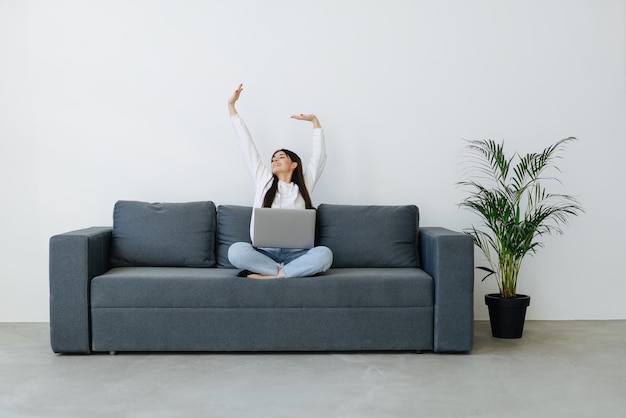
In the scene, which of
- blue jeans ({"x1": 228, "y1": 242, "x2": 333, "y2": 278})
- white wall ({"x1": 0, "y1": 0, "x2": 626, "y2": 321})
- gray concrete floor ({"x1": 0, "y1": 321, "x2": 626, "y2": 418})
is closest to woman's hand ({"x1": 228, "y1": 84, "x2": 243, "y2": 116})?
white wall ({"x1": 0, "y1": 0, "x2": 626, "y2": 321})

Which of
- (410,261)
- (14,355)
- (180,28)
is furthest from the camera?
(180,28)

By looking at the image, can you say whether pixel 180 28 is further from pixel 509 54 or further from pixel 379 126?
pixel 509 54

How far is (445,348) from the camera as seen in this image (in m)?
4.00

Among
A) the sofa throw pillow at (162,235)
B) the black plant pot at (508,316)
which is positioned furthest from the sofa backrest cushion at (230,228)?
the black plant pot at (508,316)

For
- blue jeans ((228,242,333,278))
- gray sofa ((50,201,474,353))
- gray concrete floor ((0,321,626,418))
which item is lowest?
gray concrete floor ((0,321,626,418))

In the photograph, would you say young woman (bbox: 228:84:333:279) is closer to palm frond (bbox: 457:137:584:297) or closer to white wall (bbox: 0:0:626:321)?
white wall (bbox: 0:0:626:321)

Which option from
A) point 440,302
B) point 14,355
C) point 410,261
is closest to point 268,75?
point 410,261

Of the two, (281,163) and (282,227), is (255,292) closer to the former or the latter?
(282,227)

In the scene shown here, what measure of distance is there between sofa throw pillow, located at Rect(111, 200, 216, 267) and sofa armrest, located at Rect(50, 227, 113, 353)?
50 centimetres

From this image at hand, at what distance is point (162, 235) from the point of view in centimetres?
451

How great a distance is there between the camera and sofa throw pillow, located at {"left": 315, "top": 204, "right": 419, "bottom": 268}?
449cm

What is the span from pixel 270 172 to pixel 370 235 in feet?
2.54

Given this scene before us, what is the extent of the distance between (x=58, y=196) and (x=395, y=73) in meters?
2.52

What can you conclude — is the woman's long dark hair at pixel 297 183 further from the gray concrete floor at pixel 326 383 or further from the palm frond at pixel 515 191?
the palm frond at pixel 515 191
